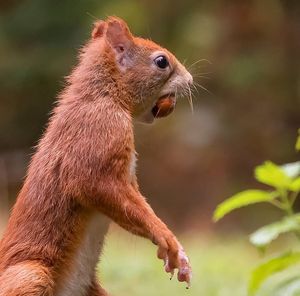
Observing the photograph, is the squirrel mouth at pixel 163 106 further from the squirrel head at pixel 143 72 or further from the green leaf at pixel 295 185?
the green leaf at pixel 295 185

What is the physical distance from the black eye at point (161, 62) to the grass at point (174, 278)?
1.62 m

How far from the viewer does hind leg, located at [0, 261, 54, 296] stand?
4270 millimetres

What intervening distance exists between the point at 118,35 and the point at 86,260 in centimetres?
96

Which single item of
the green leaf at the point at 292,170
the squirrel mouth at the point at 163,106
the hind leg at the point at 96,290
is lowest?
the hind leg at the point at 96,290

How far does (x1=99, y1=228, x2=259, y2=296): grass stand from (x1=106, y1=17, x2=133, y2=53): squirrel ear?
171cm

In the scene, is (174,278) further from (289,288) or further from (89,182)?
(289,288)

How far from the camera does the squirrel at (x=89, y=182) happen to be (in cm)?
431

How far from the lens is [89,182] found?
Answer: 434 cm

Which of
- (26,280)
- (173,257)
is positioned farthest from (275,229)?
(26,280)

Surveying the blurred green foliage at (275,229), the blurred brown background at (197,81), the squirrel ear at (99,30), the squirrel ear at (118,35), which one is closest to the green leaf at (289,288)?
the blurred green foliage at (275,229)

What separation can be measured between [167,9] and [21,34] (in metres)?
1.77

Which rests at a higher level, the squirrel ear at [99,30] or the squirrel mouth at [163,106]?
the squirrel ear at [99,30]

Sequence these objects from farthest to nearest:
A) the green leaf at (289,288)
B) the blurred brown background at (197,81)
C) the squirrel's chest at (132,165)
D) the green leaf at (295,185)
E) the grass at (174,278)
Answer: the blurred brown background at (197,81) < the grass at (174,278) < the squirrel's chest at (132,165) < the green leaf at (295,185) < the green leaf at (289,288)

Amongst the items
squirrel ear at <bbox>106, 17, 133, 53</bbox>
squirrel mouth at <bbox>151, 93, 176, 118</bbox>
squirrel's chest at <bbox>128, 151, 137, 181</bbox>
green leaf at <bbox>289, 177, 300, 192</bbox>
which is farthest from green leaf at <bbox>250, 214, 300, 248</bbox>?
squirrel ear at <bbox>106, 17, 133, 53</bbox>
